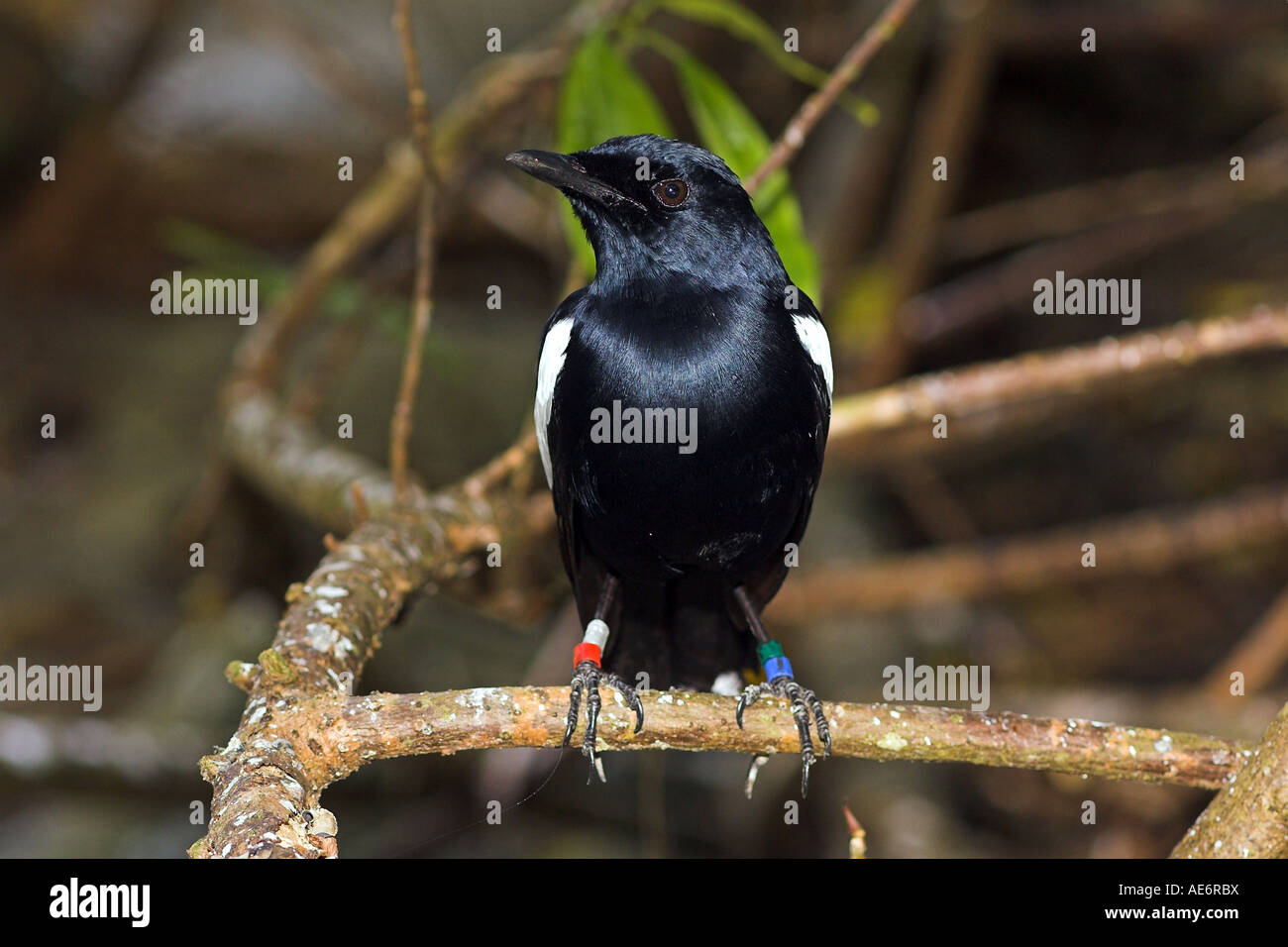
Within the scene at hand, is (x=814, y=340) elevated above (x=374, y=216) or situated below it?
below

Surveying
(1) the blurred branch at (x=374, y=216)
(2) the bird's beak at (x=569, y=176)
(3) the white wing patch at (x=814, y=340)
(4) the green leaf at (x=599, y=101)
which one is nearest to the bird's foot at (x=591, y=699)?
(3) the white wing patch at (x=814, y=340)

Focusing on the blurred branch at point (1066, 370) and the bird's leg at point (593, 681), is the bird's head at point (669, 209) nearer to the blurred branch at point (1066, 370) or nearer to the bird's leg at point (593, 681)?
the bird's leg at point (593, 681)

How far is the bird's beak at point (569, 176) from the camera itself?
9.01 feet

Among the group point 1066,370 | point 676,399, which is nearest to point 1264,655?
point 1066,370

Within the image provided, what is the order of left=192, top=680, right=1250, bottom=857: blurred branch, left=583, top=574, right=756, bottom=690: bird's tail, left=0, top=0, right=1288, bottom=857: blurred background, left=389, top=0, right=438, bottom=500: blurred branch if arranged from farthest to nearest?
left=0, top=0, right=1288, bottom=857: blurred background < left=583, top=574, right=756, bottom=690: bird's tail < left=389, top=0, right=438, bottom=500: blurred branch < left=192, top=680, right=1250, bottom=857: blurred branch

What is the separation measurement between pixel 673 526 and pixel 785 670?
46cm

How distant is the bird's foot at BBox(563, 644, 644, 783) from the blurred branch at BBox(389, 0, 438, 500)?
91 centimetres

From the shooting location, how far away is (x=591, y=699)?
96.5 inches

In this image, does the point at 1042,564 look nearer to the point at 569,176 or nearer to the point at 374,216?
the point at 374,216

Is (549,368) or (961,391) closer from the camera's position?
(549,368)

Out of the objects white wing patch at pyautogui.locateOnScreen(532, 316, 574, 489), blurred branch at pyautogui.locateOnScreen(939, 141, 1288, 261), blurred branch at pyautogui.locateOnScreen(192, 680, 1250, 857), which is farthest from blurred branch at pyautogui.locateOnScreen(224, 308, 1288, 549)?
blurred branch at pyautogui.locateOnScreen(939, 141, 1288, 261)

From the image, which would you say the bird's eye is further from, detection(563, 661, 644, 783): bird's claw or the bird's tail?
detection(563, 661, 644, 783): bird's claw

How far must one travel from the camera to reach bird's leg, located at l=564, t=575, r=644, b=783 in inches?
93.1

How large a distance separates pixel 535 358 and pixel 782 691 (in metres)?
3.46
